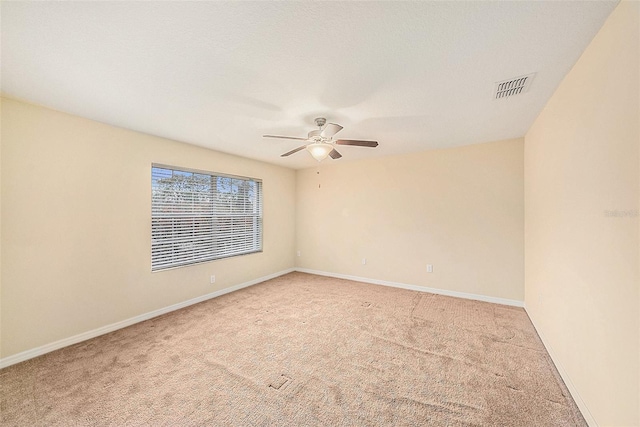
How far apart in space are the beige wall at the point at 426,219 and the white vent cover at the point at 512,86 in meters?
1.74

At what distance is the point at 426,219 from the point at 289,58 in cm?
348

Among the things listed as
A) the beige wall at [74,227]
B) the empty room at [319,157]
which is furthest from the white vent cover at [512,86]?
the beige wall at [74,227]

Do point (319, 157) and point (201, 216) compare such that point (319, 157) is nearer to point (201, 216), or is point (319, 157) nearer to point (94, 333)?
point (201, 216)

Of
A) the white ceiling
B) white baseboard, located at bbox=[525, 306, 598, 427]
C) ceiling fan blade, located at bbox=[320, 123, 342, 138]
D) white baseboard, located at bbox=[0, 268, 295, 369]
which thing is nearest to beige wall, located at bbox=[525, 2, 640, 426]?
white baseboard, located at bbox=[525, 306, 598, 427]

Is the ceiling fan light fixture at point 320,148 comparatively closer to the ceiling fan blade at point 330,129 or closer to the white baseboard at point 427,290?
the ceiling fan blade at point 330,129

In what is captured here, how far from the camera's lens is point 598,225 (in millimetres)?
1491

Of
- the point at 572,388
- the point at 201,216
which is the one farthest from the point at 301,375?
the point at 201,216

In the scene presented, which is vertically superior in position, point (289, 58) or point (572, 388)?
point (289, 58)

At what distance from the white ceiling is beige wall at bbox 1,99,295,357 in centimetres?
37

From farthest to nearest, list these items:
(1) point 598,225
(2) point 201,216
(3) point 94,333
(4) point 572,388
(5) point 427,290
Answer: (5) point 427,290, (2) point 201,216, (3) point 94,333, (4) point 572,388, (1) point 598,225

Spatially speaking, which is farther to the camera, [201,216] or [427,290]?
[427,290]

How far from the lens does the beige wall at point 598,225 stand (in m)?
1.21

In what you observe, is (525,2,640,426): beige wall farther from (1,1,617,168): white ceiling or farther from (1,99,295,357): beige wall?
(1,99,295,357): beige wall

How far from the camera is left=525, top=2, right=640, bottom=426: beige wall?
1.21 metres
